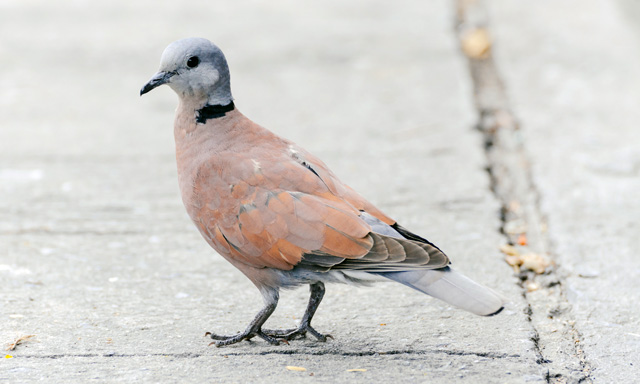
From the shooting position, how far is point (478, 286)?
2.55 meters

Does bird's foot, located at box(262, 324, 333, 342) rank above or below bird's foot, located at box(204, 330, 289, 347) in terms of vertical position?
below

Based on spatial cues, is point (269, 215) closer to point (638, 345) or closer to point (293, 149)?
point (293, 149)

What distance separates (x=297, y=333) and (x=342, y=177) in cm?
169

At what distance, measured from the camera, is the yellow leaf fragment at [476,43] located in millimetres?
6672

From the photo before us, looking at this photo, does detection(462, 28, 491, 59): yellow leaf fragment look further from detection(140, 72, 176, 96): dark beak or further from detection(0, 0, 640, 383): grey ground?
detection(140, 72, 176, 96): dark beak

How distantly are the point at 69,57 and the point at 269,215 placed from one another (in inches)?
172

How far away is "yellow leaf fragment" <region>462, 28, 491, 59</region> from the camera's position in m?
6.67

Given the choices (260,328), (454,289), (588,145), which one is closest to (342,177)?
(588,145)

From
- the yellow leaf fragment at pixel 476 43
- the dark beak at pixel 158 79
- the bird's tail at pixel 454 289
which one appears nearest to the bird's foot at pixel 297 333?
the bird's tail at pixel 454 289

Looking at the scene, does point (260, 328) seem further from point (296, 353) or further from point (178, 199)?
point (178, 199)

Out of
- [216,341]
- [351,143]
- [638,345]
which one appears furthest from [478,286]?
[351,143]

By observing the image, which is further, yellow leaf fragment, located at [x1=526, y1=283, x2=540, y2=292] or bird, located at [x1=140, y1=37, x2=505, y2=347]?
yellow leaf fragment, located at [x1=526, y1=283, x2=540, y2=292]

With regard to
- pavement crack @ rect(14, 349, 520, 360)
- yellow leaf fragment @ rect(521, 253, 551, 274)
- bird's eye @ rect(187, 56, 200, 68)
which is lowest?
yellow leaf fragment @ rect(521, 253, 551, 274)

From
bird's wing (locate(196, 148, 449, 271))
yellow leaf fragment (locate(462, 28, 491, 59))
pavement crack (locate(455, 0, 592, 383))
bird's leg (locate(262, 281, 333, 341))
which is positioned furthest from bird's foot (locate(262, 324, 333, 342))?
yellow leaf fragment (locate(462, 28, 491, 59))
